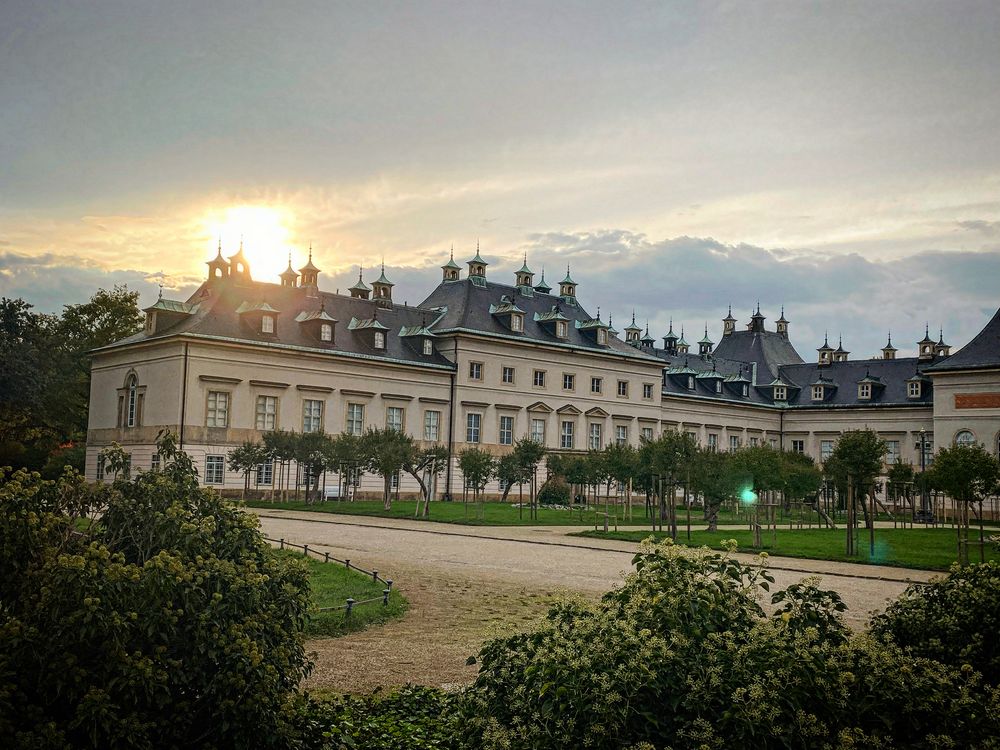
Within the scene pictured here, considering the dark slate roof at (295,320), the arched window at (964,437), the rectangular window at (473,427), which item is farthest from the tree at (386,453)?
Result: the arched window at (964,437)

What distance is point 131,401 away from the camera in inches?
1953

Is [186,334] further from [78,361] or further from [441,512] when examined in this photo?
[78,361]

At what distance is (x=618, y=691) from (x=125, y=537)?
151 inches

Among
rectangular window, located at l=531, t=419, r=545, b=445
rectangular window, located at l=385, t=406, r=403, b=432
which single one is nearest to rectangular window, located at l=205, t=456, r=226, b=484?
rectangular window, located at l=385, t=406, r=403, b=432

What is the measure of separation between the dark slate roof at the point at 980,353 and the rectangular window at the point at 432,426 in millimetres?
28720

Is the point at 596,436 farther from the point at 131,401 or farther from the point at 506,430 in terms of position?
the point at 131,401

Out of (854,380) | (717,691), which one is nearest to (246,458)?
(717,691)

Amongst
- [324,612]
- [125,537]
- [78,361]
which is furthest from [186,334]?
[125,537]

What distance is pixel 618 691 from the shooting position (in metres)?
5.95

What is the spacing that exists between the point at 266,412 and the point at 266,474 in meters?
3.14

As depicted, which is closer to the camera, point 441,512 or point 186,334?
point 441,512

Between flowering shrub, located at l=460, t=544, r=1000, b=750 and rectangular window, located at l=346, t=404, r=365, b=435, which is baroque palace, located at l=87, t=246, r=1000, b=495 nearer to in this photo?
rectangular window, located at l=346, t=404, r=365, b=435

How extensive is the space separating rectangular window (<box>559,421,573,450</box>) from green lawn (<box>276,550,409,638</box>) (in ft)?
139

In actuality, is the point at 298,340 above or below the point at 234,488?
above
